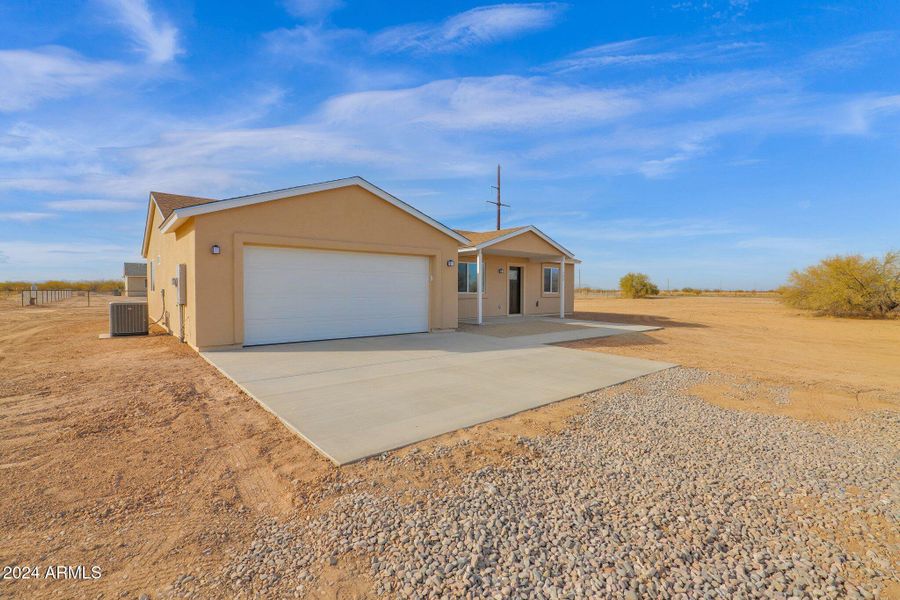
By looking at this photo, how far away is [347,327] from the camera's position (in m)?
10.5

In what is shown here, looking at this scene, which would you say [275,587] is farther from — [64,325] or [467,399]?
[64,325]

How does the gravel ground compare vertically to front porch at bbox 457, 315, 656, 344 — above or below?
below

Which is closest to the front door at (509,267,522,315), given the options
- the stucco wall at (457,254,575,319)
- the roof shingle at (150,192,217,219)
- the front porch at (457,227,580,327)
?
the front porch at (457,227,580,327)

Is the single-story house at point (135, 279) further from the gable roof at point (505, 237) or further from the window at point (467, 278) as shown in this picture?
the window at point (467, 278)

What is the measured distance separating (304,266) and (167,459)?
6805mm

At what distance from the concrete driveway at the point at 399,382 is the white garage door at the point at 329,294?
559 mm

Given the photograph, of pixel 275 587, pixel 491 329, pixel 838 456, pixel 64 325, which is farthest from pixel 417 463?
pixel 64 325

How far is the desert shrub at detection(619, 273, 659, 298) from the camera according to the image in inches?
1566

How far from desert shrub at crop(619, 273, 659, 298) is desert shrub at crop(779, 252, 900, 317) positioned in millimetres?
18633

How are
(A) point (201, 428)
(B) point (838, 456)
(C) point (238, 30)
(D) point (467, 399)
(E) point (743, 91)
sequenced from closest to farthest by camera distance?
(B) point (838, 456)
(A) point (201, 428)
(D) point (467, 399)
(C) point (238, 30)
(E) point (743, 91)

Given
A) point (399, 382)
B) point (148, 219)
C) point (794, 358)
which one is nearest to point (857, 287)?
point (794, 358)

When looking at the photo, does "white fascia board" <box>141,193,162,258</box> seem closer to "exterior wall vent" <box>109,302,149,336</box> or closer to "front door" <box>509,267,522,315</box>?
Result: "exterior wall vent" <box>109,302,149,336</box>

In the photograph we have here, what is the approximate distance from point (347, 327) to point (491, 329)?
4850mm

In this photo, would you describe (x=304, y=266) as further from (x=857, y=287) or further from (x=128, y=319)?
(x=857, y=287)
